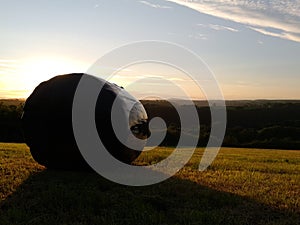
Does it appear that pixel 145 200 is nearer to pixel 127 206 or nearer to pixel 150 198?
pixel 150 198

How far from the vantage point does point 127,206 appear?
784 centimetres

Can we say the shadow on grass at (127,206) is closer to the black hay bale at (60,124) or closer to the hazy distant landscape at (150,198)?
the hazy distant landscape at (150,198)

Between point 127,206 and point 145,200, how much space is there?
516 millimetres

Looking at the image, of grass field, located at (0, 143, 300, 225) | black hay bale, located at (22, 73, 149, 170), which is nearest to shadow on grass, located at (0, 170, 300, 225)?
grass field, located at (0, 143, 300, 225)

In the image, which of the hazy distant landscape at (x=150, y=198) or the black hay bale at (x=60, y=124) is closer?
the hazy distant landscape at (x=150, y=198)

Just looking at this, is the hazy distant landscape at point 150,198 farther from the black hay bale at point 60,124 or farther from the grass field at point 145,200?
the black hay bale at point 60,124

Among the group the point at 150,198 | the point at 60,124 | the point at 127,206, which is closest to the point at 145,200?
the point at 150,198

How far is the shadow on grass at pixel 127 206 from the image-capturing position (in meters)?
7.16

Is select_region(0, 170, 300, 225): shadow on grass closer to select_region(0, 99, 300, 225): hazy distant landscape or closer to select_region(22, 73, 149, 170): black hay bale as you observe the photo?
select_region(0, 99, 300, 225): hazy distant landscape

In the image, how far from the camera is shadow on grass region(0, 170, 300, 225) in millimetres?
7156

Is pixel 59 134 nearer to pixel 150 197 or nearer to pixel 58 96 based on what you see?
pixel 58 96

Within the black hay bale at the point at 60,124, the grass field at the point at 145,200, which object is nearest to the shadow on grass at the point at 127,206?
the grass field at the point at 145,200

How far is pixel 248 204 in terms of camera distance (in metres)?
8.45

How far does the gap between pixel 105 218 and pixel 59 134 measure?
4.16m
